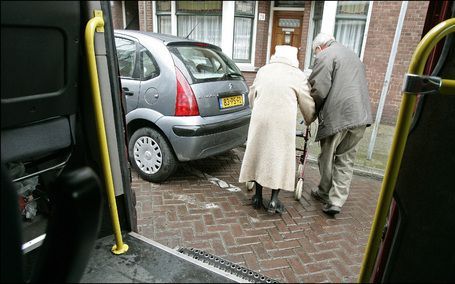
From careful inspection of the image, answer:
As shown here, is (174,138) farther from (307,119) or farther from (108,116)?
(108,116)

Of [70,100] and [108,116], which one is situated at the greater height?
[70,100]

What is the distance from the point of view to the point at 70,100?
1.63 metres

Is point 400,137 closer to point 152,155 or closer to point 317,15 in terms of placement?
point 152,155

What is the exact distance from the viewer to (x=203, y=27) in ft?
36.4

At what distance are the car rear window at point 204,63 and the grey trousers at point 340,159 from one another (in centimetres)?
170

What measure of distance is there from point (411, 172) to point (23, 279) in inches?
65.4

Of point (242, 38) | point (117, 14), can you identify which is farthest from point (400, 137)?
point (117, 14)

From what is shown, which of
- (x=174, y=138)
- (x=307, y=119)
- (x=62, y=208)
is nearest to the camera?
(x=62, y=208)

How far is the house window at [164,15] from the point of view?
37.6 feet

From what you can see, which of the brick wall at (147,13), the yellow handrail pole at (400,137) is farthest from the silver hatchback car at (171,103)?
the brick wall at (147,13)

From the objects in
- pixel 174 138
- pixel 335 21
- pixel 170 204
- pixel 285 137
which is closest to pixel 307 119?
pixel 285 137

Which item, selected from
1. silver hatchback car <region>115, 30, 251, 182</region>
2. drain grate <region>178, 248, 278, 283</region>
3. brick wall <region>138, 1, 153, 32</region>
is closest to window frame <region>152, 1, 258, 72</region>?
brick wall <region>138, 1, 153, 32</region>

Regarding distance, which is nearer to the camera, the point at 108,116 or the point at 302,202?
the point at 108,116

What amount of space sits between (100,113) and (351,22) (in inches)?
347
